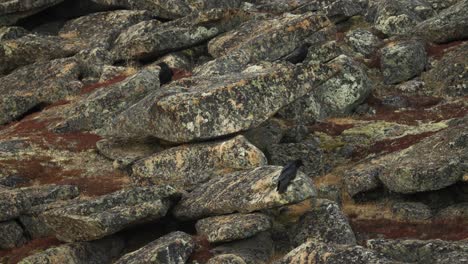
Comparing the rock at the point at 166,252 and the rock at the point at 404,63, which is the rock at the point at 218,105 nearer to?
the rock at the point at 166,252

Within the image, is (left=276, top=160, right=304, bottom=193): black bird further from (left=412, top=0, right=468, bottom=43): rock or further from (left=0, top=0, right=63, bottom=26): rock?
(left=0, top=0, right=63, bottom=26): rock

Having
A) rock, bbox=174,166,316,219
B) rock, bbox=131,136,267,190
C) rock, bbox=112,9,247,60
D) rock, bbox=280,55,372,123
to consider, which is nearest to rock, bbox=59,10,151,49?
rock, bbox=112,9,247,60

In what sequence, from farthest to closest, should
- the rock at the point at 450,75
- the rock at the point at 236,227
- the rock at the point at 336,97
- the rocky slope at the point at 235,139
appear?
the rock at the point at 450,75, the rock at the point at 336,97, the rocky slope at the point at 235,139, the rock at the point at 236,227

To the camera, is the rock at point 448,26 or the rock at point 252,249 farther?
the rock at point 448,26

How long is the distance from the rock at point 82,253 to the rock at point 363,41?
124 ft

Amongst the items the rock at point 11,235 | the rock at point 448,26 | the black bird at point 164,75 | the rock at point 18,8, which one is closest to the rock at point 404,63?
the rock at point 448,26

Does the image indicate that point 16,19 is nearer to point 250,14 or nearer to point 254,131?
point 250,14

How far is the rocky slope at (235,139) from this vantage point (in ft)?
103

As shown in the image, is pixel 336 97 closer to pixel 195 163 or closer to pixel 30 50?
pixel 195 163

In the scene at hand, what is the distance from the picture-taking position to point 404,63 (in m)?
58.6

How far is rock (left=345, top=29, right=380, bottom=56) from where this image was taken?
214ft

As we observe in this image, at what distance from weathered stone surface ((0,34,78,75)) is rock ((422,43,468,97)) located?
35.1 meters

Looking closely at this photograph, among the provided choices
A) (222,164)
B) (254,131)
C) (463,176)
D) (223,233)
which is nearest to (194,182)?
(222,164)

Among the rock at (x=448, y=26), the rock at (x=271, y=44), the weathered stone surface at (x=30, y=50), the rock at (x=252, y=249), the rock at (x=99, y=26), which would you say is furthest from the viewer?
the rock at (x=99, y=26)
